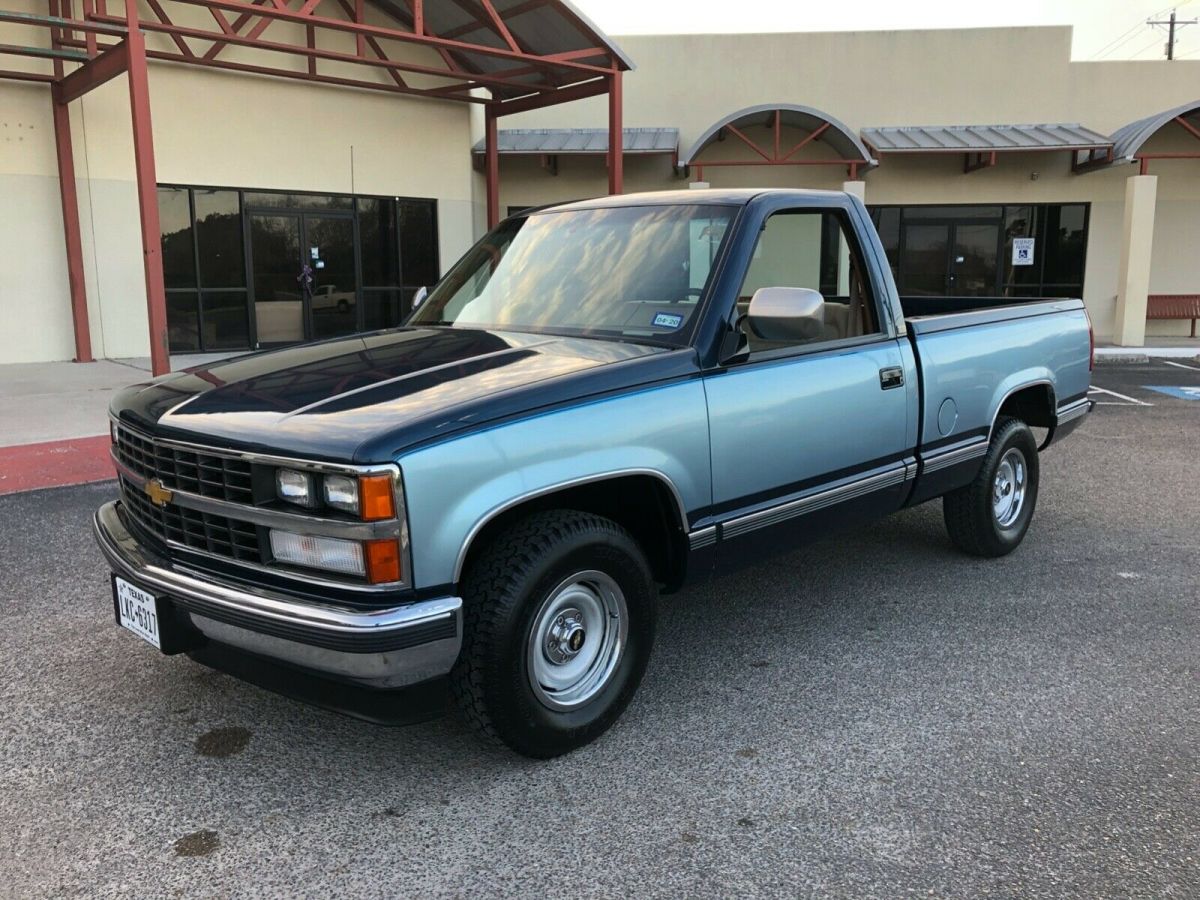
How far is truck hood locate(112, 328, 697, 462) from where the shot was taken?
9.16ft

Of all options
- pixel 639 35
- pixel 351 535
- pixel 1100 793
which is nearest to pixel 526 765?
pixel 351 535

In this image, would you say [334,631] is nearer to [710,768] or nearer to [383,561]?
[383,561]

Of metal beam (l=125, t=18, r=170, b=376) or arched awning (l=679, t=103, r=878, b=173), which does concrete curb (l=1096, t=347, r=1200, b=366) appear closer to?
arched awning (l=679, t=103, r=878, b=173)

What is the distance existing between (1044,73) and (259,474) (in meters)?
21.2

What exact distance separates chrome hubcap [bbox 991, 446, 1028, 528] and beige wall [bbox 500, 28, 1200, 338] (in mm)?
15177

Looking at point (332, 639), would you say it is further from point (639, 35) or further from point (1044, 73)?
point (1044, 73)

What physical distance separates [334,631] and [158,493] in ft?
3.10

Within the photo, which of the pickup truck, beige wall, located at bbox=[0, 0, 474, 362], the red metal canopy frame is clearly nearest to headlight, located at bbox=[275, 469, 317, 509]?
the pickup truck

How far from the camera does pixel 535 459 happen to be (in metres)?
2.98

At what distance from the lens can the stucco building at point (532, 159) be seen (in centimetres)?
1417

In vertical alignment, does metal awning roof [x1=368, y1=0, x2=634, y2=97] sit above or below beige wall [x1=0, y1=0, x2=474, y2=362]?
above

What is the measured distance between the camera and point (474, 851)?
2789 millimetres

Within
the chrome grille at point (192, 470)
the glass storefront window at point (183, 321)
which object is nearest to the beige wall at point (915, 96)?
the glass storefront window at point (183, 321)

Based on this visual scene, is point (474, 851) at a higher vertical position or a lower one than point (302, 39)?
lower
